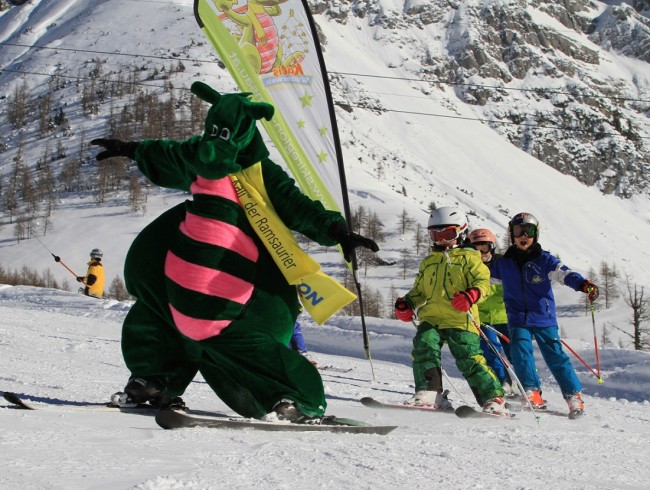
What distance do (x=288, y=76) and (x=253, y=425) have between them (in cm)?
587

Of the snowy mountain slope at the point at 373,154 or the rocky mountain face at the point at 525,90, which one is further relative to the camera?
the rocky mountain face at the point at 525,90

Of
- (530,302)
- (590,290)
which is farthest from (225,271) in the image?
(530,302)

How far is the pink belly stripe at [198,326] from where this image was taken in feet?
10.2

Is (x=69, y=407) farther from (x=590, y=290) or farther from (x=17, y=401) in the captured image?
→ (x=590, y=290)

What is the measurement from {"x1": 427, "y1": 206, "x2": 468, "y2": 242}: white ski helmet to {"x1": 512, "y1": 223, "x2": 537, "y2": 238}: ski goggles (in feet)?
2.61

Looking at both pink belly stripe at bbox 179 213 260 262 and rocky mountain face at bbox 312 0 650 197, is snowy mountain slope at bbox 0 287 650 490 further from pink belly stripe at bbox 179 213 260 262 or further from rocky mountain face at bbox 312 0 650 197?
rocky mountain face at bbox 312 0 650 197

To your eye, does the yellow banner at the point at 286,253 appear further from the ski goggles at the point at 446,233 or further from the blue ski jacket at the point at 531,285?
the blue ski jacket at the point at 531,285

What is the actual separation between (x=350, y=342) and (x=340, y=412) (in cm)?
788

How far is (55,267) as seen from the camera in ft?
219

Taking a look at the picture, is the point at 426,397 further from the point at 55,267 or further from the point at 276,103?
the point at 55,267

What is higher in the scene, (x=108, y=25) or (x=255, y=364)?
(x=108, y=25)

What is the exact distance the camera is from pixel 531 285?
236 inches

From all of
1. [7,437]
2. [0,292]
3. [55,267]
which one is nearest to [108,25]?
[55,267]

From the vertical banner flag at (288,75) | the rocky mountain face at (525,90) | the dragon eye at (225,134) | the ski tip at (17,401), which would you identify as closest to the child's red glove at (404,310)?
the dragon eye at (225,134)
